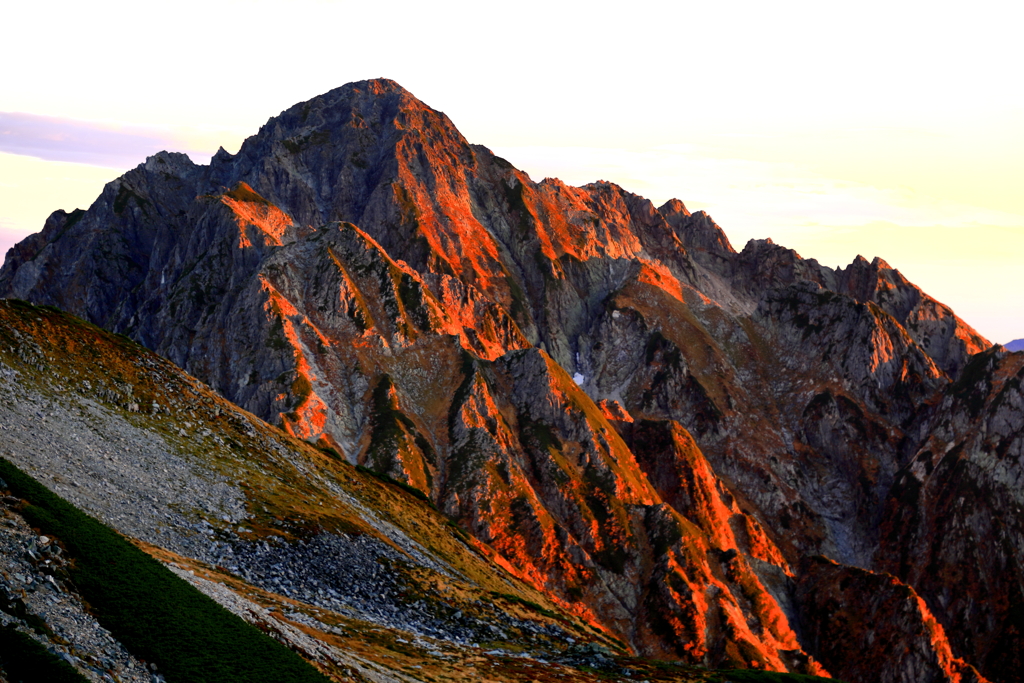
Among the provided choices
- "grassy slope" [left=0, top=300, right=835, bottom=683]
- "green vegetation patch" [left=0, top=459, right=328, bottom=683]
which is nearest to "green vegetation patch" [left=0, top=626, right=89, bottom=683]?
"green vegetation patch" [left=0, top=459, right=328, bottom=683]

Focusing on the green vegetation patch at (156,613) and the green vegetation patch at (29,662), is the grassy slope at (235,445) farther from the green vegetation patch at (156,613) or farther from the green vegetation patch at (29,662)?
the green vegetation patch at (29,662)

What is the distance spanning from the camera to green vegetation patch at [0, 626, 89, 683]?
30109 mm

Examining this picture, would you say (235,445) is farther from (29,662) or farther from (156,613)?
(29,662)

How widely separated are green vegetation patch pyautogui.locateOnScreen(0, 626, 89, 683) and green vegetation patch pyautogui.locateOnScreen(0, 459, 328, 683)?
4201 millimetres

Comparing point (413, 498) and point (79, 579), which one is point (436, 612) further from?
point (413, 498)

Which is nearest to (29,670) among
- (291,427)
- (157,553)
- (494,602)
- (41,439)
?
(157,553)

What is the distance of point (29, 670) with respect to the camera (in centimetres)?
3033

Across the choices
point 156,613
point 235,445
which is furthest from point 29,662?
point 235,445

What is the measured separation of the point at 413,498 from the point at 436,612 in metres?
49.2

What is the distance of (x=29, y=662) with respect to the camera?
3058 centimetres

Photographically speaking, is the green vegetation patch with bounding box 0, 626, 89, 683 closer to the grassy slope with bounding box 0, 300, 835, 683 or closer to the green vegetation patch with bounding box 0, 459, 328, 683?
the green vegetation patch with bounding box 0, 459, 328, 683

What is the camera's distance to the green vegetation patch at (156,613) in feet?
118

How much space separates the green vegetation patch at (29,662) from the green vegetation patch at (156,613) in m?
4.20

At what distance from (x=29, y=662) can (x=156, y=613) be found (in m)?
8.44
